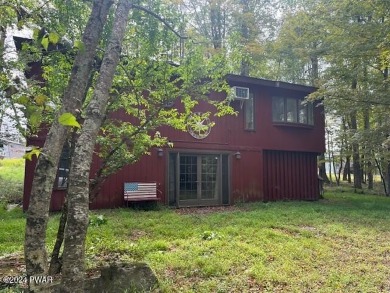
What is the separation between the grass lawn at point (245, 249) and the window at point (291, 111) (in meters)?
4.81

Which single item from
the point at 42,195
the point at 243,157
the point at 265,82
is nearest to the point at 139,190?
the point at 243,157

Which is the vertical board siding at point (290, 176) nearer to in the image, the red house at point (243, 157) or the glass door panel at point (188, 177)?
the red house at point (243, 157)

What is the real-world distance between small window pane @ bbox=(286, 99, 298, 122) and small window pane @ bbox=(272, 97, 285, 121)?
284 mm

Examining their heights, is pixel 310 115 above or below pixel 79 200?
above

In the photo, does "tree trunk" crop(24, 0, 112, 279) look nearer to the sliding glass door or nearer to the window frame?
the sliding glass door

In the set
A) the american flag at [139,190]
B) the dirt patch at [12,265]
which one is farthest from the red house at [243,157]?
the dirt patch at [12,265]

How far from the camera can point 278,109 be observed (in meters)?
11.3

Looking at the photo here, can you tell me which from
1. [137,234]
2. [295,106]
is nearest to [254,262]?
[137,234]

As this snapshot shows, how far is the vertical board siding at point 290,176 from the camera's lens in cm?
1120

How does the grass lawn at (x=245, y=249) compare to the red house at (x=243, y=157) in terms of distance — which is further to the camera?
the red house at (x=243, y=157)

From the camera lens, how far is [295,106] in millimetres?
11609

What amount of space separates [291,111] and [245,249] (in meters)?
8.13

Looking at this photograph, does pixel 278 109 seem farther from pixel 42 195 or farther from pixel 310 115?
pixel 42 195

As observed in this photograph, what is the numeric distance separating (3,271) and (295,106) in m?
10.6
